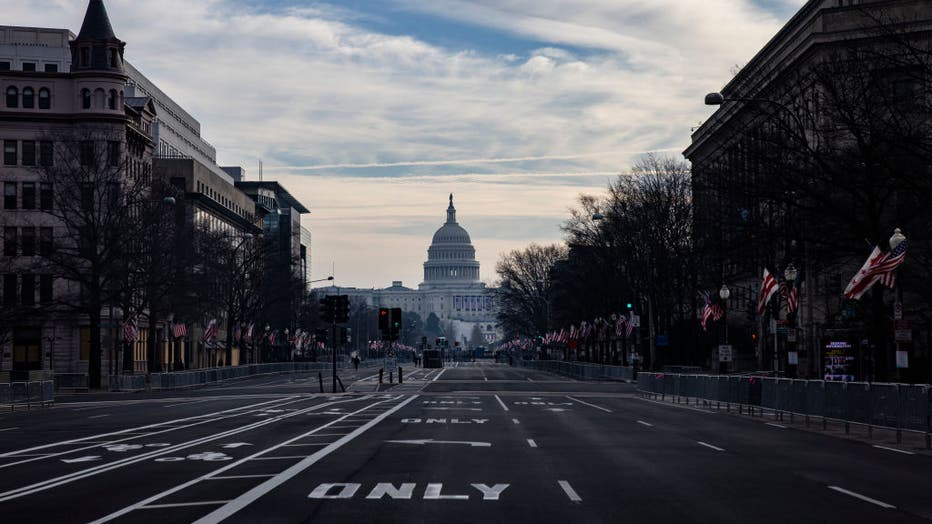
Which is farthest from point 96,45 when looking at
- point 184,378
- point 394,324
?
point 394,324

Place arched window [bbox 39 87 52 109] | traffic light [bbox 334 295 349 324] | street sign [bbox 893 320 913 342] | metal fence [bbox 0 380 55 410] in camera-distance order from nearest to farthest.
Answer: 1. street sign [bbox 893 320 913 342]
2. metal fence [bbox 0 380 55 410]
3. traffic light [bbox 334 295 349 324]
4. arched window [bbox 39 87 52 109]

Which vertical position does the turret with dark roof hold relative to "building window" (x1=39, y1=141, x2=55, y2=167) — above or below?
above

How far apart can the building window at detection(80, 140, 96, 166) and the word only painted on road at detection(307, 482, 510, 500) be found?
56.8 meters

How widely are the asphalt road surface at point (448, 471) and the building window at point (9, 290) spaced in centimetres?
3324

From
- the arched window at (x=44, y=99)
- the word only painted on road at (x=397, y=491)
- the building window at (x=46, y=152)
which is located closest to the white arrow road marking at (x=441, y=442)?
the word only painted on road at (x=397, y=491)

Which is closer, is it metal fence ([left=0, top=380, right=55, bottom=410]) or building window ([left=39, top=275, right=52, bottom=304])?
metal fence ([left=0, top=380, right=55, bottom=410])

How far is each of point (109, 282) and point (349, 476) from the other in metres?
56.8

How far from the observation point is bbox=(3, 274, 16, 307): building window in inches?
2732

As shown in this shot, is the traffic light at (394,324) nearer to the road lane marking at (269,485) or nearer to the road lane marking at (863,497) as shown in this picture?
the road lane marking at (269,485)

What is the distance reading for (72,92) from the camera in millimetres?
91250

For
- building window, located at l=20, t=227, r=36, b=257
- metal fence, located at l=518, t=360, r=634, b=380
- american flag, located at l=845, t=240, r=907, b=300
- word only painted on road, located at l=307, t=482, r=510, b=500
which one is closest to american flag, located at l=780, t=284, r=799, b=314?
american flag, located at l=845, t=240, r=907, b=300

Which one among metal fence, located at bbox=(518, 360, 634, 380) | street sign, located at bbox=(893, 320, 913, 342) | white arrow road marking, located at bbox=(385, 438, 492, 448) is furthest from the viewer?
metal fence, located at bbox=(518, 360, 634, 380)

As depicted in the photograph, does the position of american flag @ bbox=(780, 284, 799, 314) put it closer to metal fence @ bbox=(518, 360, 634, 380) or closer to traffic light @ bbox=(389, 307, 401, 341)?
traffic light @ bbox=(389, 307, 401, 341)

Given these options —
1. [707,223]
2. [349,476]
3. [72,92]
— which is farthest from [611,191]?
[349,476]
